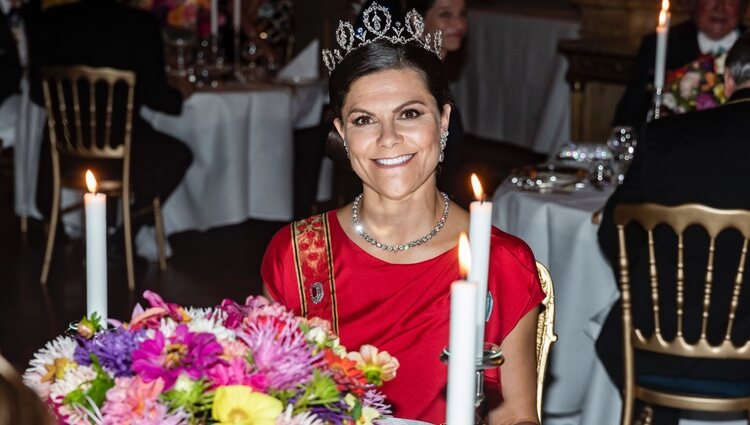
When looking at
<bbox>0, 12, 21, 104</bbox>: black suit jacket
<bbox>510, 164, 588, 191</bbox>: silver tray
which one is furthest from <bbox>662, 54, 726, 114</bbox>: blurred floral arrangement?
<bbox>0, 12, 21, 104</bbox>: black suit jacket

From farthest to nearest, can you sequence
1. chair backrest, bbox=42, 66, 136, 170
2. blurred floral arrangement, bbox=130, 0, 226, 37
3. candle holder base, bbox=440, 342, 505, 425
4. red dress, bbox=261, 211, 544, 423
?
blurred floral arrangement, bbox=130, 0, 226, 37
chair backrest, bbox=42, 66, 136, 170
red dress, bbox=261, 211, 544, 423
candle holder base, bbox=440, 342, 505, 425

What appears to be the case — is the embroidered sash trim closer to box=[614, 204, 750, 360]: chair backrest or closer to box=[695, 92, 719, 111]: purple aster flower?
box=[614, 204, 750, 360]: chair backrest

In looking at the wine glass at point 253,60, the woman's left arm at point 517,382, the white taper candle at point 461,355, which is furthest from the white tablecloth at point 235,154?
the white taper candle at point 461,355

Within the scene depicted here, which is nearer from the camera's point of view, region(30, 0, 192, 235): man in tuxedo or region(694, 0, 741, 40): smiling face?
region(694, 0, 741, 40): smiling face

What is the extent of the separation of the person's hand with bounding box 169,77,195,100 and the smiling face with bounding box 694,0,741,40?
7.64ft

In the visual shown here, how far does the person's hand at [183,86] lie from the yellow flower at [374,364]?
14.8 ft

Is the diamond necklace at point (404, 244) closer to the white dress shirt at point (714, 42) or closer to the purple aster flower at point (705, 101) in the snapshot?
the purple aster flower at point (705, 101)

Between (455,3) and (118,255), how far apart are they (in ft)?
7.51

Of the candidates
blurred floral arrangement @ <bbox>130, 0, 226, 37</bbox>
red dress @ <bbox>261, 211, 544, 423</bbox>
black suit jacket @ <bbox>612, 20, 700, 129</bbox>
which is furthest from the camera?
blurred floral arrangement @ <bbox>130, 0, 226, 37</bbox>

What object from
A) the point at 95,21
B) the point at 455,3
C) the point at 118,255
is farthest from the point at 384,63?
the point at 118,255

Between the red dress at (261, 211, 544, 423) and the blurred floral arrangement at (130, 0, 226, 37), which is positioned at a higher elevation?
the red dress at (261, 211, 544, 423)

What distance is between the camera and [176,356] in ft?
4.38

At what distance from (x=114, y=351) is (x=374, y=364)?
293 mm

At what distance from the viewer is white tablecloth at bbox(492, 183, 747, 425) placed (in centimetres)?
367
